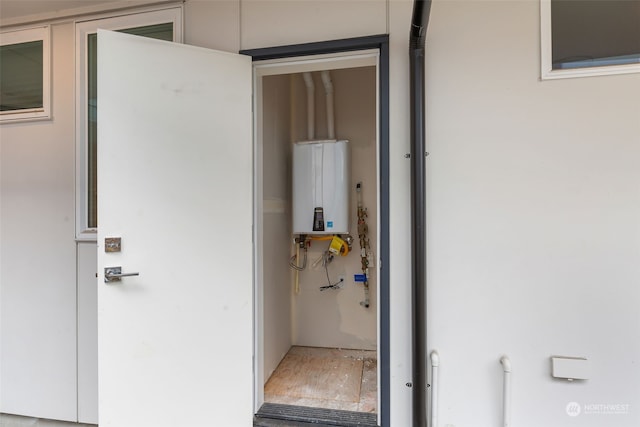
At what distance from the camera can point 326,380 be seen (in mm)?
2051

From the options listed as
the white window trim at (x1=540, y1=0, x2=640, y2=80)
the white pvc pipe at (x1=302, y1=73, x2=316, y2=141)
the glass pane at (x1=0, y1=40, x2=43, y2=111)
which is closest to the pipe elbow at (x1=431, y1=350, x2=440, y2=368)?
the white window trim at (x1=540, y1=0, x2=640, y2=80)

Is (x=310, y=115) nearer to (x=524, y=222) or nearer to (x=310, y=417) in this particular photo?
(x=524, y=222)

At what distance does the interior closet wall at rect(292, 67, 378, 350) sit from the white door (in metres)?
1.13

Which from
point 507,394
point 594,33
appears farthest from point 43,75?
point 507,394

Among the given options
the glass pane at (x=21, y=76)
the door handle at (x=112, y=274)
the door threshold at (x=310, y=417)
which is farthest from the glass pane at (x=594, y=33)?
the glass pane at (x=21, y=76)

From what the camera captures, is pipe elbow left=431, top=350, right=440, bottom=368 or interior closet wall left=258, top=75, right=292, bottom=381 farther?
interior closet wall left=258, top=75, right=292, bottom=381

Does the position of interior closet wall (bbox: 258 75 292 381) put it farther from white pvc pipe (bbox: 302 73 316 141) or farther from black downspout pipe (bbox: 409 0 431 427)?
black downspout pipe (bbox: 409 0 431 427)

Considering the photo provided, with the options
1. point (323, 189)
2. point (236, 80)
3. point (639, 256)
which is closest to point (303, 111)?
point (323, 189)

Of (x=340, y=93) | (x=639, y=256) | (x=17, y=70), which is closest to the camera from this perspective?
(x=639, y=256)

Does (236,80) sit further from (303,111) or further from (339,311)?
(339,311)

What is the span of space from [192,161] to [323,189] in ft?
3.54

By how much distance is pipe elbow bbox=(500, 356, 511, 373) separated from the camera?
1.33 metres

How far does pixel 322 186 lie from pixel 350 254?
710 millimetres

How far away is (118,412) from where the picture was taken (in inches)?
54.8
